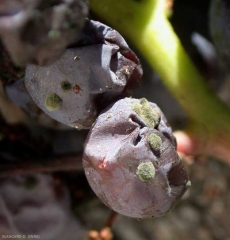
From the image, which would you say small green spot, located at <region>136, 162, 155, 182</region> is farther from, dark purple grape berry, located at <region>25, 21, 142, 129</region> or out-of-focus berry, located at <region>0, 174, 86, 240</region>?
out-of-focus berry, located at <region>0, 174, 86, 240</region>

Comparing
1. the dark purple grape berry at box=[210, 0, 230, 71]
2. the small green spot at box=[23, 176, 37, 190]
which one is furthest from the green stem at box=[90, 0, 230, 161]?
the small green spot at box=[23, 176, 37, 190]

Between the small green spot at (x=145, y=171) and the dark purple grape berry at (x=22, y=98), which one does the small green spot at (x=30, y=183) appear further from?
the small green spot at (x=145, y=171)

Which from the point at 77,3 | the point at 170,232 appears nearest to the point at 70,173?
the point at 170,232

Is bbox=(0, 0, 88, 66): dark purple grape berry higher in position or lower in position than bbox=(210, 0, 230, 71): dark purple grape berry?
higher

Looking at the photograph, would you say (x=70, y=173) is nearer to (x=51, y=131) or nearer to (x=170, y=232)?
(x=51, y=131)

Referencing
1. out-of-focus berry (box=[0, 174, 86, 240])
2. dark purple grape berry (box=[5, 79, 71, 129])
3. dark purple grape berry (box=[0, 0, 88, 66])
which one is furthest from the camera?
out-of-focus berry (box=[0, 174, 86, 240])

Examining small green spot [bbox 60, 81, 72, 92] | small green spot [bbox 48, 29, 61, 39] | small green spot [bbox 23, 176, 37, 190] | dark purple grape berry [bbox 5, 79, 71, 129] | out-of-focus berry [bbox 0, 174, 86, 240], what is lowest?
out-of-focus berry [bbox 0, 174, 86, 240]

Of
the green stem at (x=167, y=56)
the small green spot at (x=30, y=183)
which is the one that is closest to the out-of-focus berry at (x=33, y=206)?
the small green spot at (x=30, y=183)
